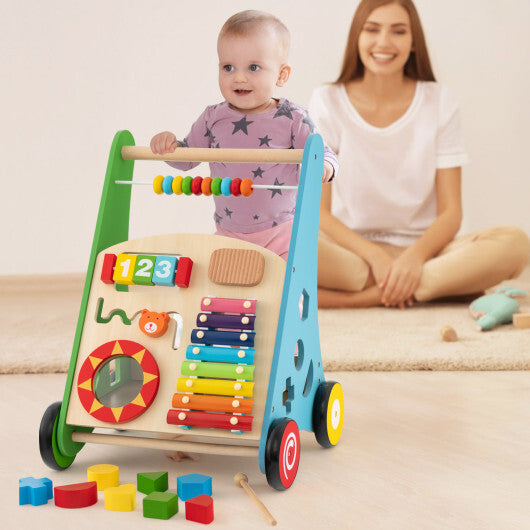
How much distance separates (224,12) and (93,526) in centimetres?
237

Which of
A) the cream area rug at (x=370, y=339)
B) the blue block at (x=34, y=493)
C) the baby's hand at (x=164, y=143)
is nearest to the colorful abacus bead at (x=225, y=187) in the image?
the baby's hand at (x=164, y=143)

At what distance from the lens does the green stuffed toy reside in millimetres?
1956

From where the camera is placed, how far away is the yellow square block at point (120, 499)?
0.94 meters

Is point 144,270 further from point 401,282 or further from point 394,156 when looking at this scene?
point 394,156

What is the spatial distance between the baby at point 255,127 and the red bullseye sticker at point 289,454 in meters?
0.37

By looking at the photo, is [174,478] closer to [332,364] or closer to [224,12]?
[332,364]

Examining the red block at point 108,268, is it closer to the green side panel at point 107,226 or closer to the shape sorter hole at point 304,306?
the green side panel at point 107,226

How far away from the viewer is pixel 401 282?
2311mm

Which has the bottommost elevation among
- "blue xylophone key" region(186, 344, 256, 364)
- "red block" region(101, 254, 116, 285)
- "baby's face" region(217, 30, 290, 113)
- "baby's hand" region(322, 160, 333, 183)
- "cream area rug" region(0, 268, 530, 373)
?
"cream area rug" region(0, 268, 530, 373)

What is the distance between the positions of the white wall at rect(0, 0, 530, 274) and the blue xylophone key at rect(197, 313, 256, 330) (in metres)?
1.89

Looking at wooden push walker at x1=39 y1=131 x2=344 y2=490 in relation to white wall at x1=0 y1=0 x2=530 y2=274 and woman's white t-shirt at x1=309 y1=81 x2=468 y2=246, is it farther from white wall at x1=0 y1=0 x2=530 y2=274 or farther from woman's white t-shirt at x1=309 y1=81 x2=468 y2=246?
white wall at x1=0 y1=0 x2=530 y2=274

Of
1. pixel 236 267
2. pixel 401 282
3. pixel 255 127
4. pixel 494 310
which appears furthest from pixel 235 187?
pixel 401 282

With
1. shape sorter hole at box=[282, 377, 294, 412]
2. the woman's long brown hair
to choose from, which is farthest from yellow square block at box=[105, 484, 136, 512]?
the woman's long brown hair

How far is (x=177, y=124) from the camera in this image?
2932 mm
